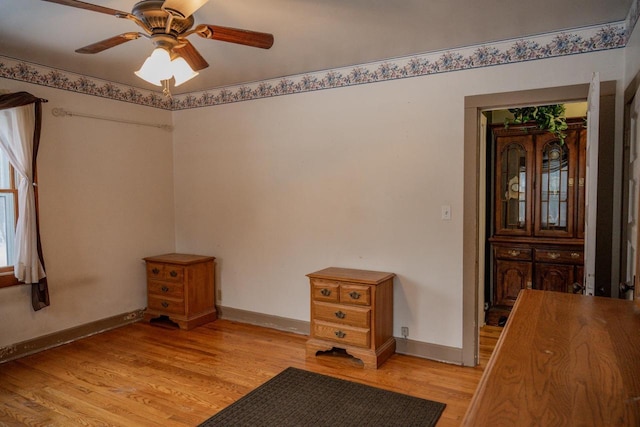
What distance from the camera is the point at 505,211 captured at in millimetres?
4543

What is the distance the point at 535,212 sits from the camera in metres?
4.36

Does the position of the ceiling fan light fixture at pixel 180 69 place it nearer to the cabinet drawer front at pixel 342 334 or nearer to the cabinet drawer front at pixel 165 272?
the cabinet drawer front at pixel 342 334

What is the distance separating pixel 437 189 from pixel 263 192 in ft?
5.76

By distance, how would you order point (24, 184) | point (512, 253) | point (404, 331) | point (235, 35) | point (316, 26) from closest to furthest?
point (235, 35) → point (316, 26) → point (24, 184) → point (404, 331) → point (512, 253)

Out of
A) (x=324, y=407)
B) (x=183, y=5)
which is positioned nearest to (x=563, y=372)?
(x=183, y=5)

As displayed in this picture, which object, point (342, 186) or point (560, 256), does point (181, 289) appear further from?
point (560, 256)

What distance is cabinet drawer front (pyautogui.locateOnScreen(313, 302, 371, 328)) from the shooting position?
329 cm

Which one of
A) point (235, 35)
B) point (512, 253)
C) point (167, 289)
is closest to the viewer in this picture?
point (235, 35)

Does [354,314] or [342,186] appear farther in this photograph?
[342,186]

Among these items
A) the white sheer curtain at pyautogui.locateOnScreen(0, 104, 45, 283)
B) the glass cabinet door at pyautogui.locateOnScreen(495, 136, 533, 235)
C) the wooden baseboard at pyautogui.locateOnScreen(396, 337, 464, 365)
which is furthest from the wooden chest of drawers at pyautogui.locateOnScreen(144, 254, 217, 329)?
the glass cabinet door at pyautogui.locateOnScreen(495, 136, 533, 235)

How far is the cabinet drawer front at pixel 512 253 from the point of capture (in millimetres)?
4391

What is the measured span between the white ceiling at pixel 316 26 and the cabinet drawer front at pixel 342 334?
2.21 metres

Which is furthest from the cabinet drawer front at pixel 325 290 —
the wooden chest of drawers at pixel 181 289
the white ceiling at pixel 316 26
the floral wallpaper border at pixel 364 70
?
the white ceiling at pixel 316 26

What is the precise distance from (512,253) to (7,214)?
4.77 meters
